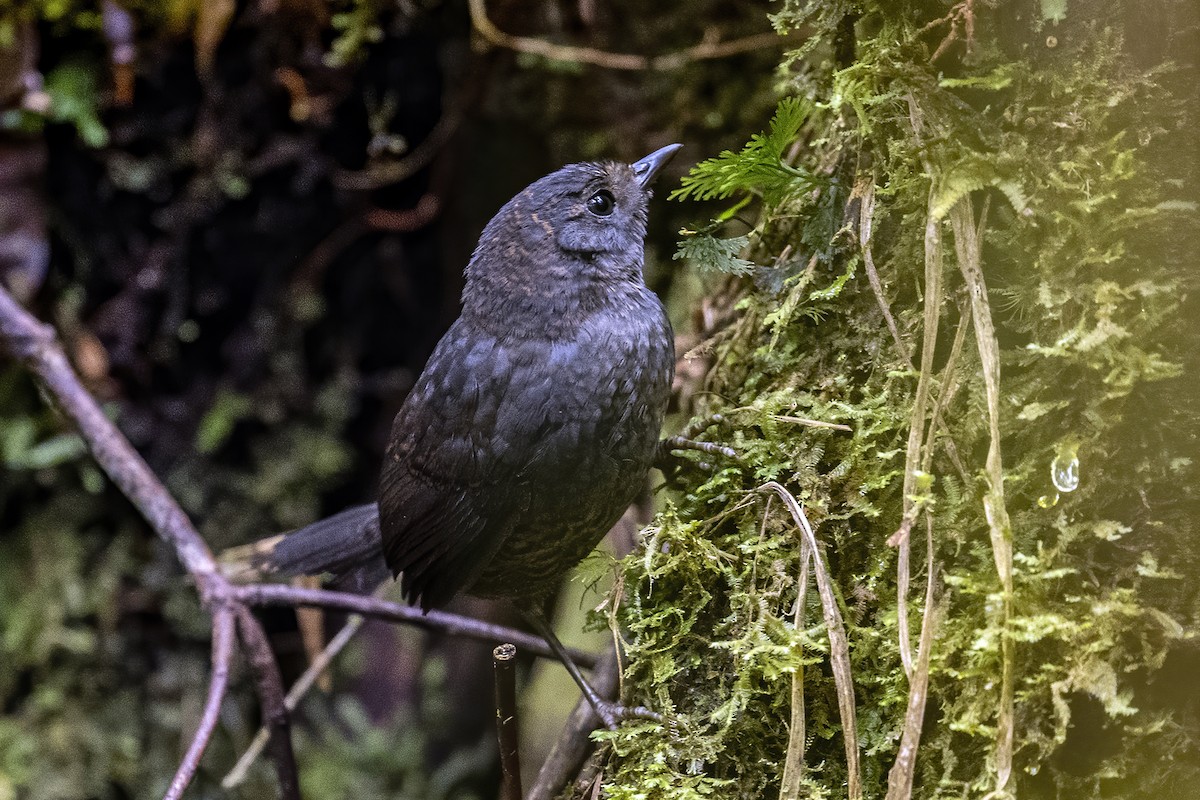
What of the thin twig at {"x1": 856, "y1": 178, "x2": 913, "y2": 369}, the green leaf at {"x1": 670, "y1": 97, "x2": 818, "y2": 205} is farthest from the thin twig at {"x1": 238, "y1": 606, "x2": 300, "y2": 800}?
the thin twig at {"x1": 856, "y1": 178, "x2": 913, "y2": 369}

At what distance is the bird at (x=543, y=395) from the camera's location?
A: 81.3 inches

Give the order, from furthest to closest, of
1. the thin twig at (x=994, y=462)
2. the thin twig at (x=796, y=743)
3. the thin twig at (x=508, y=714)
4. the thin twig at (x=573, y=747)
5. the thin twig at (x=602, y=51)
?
the thin twig at (x=602, y=51), the thin twig at (x=573, y=747), the thin twig at (x=508, y=714), the thin twig at (x=796, y=743), the thin twig at (x=994, y=462)

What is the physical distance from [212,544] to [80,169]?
1.48 meters

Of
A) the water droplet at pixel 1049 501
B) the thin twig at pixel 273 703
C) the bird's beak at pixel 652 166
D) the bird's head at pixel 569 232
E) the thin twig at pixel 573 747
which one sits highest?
the bird's beak at pixel 652 166

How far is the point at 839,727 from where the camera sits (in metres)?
1.55

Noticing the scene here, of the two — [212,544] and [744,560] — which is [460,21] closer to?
[212,544]

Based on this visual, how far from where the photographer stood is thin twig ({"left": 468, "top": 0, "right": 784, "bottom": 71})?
305cm

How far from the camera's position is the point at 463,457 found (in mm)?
2203

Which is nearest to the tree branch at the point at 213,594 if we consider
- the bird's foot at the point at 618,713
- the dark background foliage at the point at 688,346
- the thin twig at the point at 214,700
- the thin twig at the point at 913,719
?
the thin twig at the point at 214,700

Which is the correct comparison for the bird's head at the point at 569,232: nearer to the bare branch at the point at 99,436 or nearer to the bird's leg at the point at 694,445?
the bird's leg at the point at 694,445

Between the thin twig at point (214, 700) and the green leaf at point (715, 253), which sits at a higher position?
the green leaf at point (715, 253)

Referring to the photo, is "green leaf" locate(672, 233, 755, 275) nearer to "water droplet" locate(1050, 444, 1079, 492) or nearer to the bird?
the bird

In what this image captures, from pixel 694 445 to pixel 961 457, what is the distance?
0.60 meters

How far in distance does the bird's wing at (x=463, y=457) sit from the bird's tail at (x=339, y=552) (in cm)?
37
